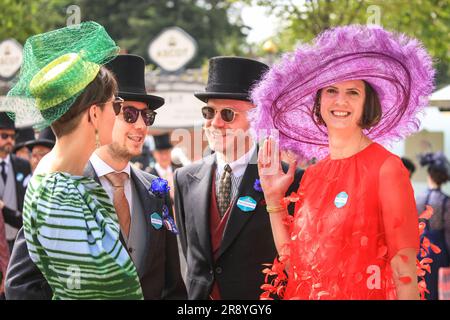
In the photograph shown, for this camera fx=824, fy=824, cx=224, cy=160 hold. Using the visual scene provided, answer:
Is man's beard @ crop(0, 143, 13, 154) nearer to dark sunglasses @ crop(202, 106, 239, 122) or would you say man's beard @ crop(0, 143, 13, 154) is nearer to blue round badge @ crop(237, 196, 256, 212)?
Answer: dark sunglasses @ crop(202, 106, 239, 122)

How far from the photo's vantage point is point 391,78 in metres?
4.03

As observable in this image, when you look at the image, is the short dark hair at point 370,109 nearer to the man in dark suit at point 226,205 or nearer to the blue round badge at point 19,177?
the man in dark suit at point 226,205

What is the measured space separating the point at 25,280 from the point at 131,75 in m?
1.66

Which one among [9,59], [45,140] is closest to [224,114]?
[45,140]

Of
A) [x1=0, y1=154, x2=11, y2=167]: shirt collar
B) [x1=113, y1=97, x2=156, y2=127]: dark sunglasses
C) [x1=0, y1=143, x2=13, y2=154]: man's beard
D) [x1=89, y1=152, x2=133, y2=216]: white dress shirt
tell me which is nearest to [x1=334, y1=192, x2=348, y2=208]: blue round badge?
[x1=89, y1=152, x2=133, y2=216]: white dress shirt

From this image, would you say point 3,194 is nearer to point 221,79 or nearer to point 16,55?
point 221,79

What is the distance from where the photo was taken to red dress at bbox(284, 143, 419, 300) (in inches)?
144

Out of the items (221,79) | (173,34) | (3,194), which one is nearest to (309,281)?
(221,79)

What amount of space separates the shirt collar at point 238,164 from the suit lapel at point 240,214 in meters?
0.06

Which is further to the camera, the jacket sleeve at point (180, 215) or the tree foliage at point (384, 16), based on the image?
the tree foliage at point (384, 16)

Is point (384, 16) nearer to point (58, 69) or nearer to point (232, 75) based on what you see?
point (232, 75)

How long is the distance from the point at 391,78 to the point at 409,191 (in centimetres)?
65

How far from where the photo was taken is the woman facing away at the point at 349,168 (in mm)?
3693

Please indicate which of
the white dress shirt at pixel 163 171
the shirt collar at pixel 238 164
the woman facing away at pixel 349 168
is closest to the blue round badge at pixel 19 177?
the white dress shirt at pixel 163 171
